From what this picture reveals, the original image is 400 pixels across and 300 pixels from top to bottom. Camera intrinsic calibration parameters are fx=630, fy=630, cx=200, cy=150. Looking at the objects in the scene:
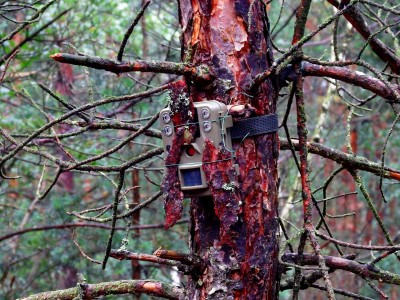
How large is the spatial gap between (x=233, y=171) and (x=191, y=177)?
0.14m

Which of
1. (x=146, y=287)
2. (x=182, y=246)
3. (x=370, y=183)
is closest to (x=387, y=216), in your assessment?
(x=370, y=183)

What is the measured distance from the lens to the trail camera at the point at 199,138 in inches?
80.3

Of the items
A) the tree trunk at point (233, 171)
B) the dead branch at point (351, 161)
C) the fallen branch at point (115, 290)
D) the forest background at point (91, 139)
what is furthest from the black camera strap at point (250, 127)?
the forest background at point (91, 139)

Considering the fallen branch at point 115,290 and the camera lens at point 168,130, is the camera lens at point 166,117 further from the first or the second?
the fallen branch at point 115,290

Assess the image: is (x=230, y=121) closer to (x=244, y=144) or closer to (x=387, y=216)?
(x=244, y=144)

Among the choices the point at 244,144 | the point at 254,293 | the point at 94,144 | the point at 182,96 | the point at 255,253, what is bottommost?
the point at 254,293

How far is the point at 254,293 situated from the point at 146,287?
47 centimetres

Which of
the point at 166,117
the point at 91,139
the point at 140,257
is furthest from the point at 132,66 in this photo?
the point at 91,139

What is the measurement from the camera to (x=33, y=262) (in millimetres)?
8117

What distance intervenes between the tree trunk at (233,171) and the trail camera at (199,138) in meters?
0.04

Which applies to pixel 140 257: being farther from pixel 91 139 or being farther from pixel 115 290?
pixel 91 139

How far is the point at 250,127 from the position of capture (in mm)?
2127

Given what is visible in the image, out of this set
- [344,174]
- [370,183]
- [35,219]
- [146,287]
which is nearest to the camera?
[146,287]

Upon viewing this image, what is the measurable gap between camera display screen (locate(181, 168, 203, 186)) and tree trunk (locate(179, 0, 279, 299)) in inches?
1.5
